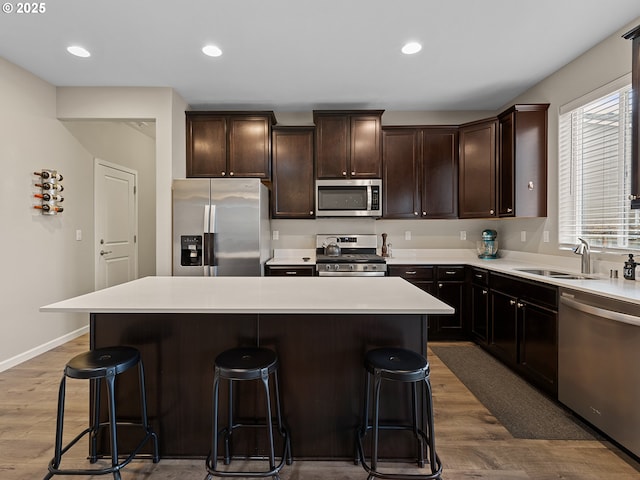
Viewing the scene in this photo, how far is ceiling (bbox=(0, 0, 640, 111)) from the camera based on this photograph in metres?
2.33

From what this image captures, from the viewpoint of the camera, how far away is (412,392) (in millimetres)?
1792

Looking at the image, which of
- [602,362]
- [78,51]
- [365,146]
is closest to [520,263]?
[602,362]

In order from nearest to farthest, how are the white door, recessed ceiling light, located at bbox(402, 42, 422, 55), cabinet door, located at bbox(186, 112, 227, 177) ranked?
recessed ceiling light, located at bbox(402, 42, 422, 55)
cabinet door, located at bbox(186, 112, 227, 177)
the white door

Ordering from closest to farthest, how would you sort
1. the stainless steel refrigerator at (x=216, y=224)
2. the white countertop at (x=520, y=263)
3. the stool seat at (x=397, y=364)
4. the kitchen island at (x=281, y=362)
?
the stool seat at (x=397, y=364)
the kitchen island at (x=281, y=362)
the white countertop at (x=520, y=263)
the stainless steel refrigerator at (x=216, y=224)

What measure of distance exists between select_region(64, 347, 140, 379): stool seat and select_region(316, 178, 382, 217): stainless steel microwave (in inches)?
107

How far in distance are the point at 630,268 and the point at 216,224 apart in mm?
3396

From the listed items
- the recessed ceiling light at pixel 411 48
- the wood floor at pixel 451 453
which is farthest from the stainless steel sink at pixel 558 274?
the recessed ceiling light at pixel 411 48

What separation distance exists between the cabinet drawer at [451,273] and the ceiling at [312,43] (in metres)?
1.93

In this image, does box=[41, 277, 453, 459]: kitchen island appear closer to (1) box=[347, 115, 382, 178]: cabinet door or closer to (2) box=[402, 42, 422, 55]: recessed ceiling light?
(2) box=[402, 42, 422, 55]: recessed ceiling light

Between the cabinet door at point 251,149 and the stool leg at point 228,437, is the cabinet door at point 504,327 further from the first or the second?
the cabinet door at point 251,149

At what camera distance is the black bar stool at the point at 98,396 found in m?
1.53

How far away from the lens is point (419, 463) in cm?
183

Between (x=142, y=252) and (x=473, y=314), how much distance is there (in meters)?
4.79

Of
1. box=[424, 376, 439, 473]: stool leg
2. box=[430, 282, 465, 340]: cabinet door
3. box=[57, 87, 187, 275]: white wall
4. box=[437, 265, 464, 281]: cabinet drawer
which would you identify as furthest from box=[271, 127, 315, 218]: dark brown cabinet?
box=[424, 376, 439, 473]: stool leg
